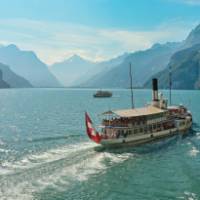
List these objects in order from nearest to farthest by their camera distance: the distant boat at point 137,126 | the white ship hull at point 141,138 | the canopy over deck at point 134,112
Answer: the white ship hull at point 141,138, the distant boat at point 137,126, the canopy over deck at point 134,112

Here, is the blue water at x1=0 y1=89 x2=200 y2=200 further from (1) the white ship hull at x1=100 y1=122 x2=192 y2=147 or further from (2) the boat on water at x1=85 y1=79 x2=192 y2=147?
(2) the boat on water at x1=85 y1=79 x2=192 y2=147

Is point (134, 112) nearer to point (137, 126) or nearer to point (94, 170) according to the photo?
point (137, 126)

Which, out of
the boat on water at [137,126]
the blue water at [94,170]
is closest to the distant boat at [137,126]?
the boat on water at [137,126]

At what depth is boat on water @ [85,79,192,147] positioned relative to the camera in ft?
206

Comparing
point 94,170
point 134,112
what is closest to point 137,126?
point 134,112

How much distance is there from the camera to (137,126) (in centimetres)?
6881

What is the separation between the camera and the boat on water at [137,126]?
206 feet

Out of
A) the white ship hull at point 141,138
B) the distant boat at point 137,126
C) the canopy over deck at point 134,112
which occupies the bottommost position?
the white ship hull at point 141,138

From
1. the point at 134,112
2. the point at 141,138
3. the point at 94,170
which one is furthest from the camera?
the point at 134,112

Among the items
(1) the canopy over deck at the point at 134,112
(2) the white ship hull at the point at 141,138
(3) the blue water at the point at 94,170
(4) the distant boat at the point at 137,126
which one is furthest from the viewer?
(1) the canopy over deck at the point at 134,112

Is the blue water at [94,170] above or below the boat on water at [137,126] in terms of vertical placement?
below

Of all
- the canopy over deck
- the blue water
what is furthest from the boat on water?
the blue water

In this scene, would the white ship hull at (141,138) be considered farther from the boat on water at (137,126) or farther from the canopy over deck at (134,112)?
the canopy over deck at (134,112)

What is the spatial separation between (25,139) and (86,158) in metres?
22.6
